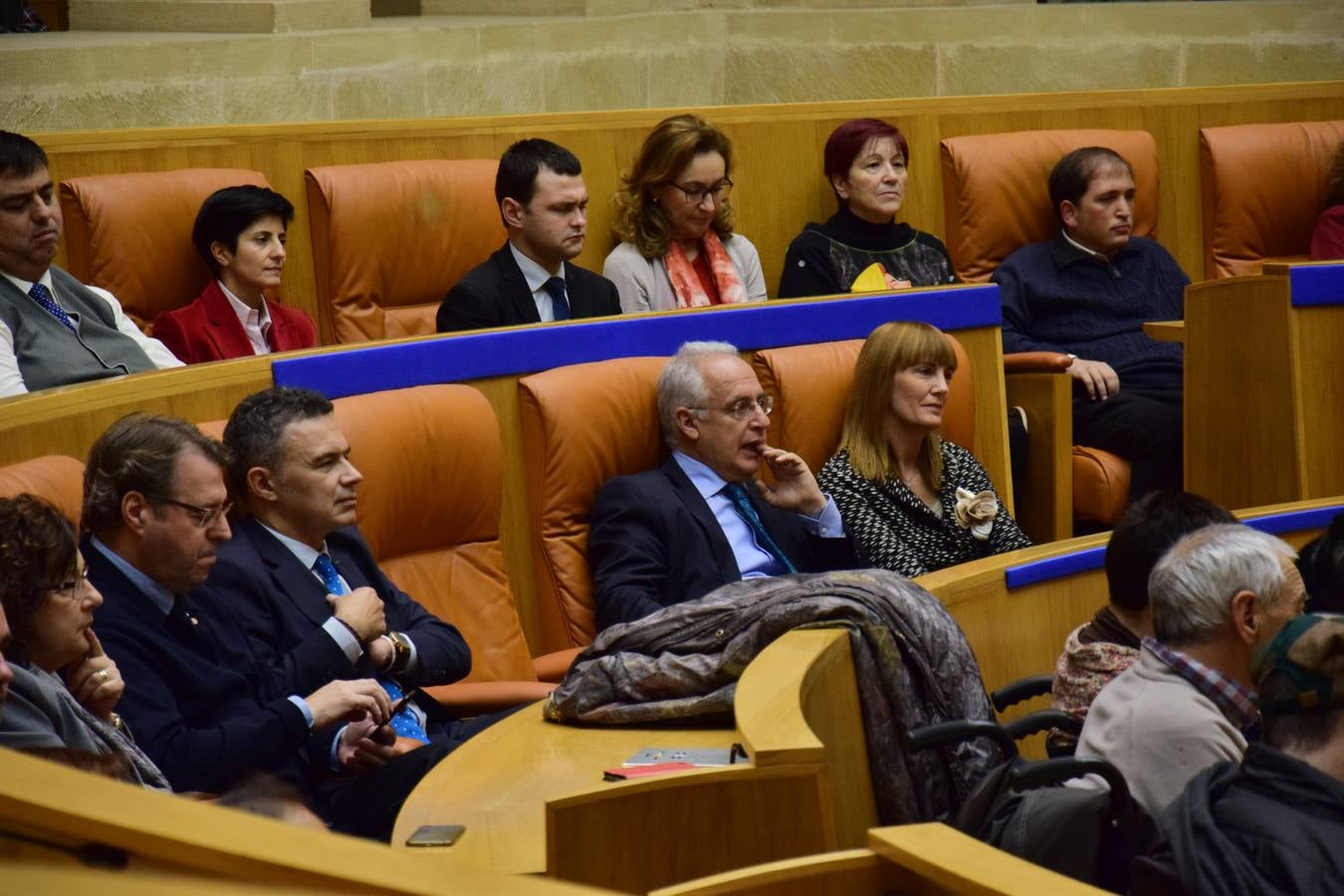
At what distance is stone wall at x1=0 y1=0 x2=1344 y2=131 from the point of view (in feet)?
15.9

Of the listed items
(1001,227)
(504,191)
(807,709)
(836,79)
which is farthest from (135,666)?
(836,79)

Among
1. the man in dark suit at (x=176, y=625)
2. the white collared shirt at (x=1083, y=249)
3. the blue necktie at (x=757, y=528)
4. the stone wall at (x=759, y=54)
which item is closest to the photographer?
the man in dark suit at (x=176, y=625)

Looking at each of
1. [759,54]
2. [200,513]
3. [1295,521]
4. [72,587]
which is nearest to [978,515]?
[1295,521]

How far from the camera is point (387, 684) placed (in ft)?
8.84

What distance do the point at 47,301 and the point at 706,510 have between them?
1.17 m

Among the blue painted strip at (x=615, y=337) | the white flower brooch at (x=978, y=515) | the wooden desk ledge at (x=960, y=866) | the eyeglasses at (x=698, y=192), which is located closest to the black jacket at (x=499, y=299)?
the blue painted strip at (x=615, y=337)

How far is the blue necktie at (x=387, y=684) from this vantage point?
2629 mm

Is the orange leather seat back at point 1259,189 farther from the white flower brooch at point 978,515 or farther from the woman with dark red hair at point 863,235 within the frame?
the white flower brooch at point 978,515

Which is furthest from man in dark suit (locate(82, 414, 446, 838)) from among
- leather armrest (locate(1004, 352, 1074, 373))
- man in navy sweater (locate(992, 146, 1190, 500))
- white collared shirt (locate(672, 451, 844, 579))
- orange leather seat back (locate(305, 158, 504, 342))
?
man in navy sweater (locate(992, 146, 1190, 500))

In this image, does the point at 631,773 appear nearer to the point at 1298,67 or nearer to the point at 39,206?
the point at 39,206

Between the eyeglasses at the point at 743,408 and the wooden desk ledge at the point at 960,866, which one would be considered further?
the eyeglasses at the point at 743,408

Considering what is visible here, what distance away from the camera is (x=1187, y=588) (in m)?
2.28

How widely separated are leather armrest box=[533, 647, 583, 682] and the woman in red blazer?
3.27 feet

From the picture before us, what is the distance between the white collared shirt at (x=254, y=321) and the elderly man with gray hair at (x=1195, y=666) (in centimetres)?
192
